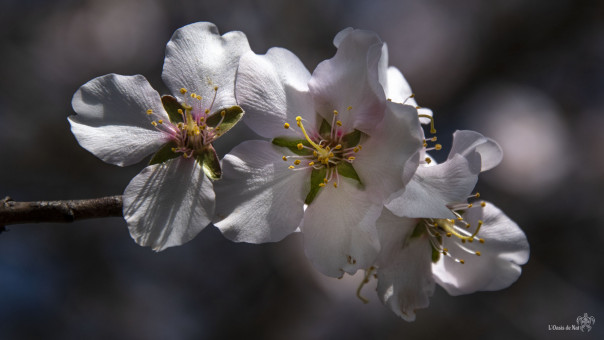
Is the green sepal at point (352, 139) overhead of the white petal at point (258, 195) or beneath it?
overhead

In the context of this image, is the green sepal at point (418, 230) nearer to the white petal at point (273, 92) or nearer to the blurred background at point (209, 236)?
the white petal at point (273, 92)

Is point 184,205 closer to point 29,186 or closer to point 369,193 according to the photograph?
point 369,193

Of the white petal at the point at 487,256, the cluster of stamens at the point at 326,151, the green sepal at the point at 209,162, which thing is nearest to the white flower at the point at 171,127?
the green sepal at the point at 209,162

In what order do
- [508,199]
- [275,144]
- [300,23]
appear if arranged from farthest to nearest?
[300,23] → [508,199] → [275,144]

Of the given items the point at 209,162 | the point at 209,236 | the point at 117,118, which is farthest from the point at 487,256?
the point at 209,236

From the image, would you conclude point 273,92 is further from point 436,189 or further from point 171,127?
point 436,189

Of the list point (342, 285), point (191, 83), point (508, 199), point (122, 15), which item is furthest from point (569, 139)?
point (191, 83)
